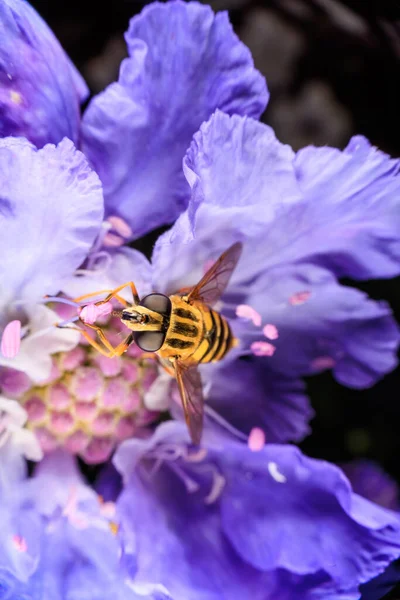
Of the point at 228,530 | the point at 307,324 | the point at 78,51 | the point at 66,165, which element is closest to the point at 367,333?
the point at 307,324

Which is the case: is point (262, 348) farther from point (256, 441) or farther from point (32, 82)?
point (32, 82)

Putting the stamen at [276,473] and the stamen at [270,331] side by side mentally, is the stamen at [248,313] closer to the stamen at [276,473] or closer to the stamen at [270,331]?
the stamen at [270,331]

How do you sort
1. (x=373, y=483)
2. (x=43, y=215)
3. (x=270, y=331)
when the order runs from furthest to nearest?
(x=373, y=483) → (x=270, y=331) → (x=43, y=215)

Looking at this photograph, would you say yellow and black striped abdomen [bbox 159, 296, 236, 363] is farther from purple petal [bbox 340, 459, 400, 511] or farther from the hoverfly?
purple petal [bbox 340, 459, 400, 511]

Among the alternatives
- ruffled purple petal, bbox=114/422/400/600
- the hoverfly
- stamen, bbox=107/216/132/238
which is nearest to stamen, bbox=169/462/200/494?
ruffled purple petal, bbox=114/422/400/600

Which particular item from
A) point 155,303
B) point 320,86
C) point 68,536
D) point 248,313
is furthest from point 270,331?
point 320,86

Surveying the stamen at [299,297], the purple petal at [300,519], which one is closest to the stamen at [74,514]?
the purple petal at [300,519]

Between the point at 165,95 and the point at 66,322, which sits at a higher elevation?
the point at 165,95
